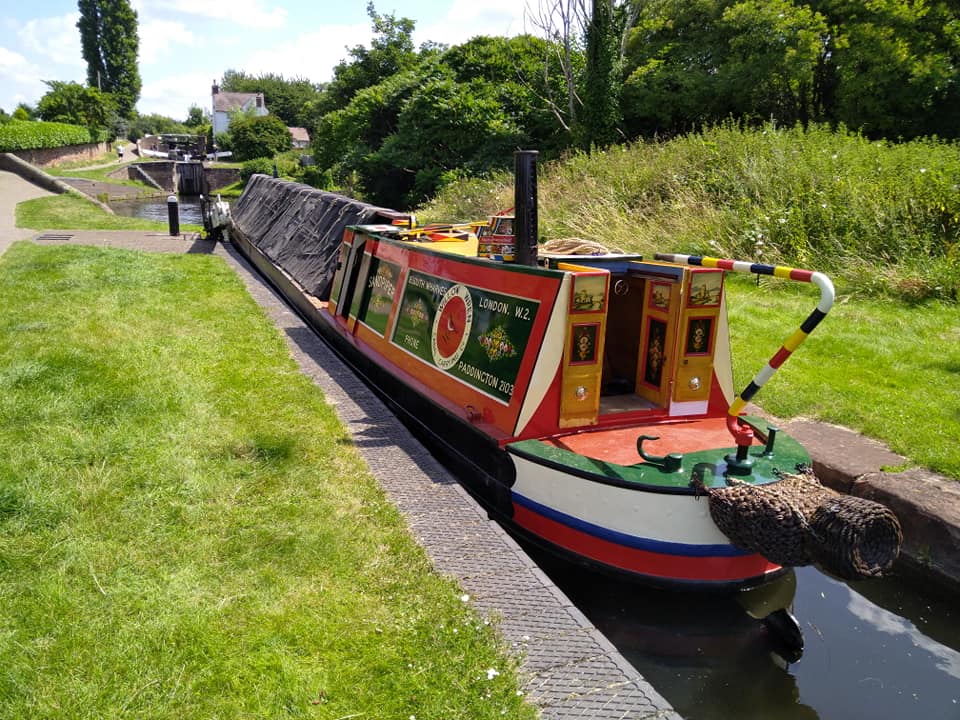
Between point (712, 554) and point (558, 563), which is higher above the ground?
point (712, 554)

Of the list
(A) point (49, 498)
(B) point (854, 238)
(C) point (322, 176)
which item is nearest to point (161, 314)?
(A) point (49, 498)

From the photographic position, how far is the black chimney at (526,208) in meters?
5.22

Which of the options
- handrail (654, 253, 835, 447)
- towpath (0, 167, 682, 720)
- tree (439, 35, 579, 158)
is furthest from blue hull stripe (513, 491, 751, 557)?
tree (439, 35, 579, 158)

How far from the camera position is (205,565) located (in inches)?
150

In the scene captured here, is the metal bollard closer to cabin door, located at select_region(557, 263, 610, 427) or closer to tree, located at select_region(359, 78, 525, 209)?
tree, located at select_region(359, 78, 525, 209)

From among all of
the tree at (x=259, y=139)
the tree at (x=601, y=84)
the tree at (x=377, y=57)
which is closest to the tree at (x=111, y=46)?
the tree at (x=259, y=139)

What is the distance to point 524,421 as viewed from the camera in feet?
15.9

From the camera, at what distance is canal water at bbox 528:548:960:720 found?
371cm

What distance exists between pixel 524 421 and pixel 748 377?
128 inches

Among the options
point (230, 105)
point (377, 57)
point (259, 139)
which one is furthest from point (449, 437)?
point (230, 105)

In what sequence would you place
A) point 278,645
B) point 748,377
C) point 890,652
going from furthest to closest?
point 748,377 → point 890,652 → point 278,645

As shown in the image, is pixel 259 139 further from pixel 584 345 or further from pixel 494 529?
pixel 494 529

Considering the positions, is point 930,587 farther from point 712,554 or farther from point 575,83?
point 575,83

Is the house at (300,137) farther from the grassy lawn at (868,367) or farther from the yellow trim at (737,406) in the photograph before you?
the yellow trim at (737,406)
